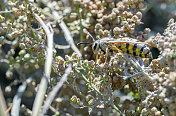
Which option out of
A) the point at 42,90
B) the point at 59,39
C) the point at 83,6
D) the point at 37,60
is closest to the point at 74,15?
the point at 83,6

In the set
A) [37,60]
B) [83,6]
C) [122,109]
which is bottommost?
[122,109]

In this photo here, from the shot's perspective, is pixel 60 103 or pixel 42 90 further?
pixel 60 103

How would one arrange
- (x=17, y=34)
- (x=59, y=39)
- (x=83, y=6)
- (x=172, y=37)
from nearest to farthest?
(x=172, y=37) → (x=17, y=34) → (x=83, y=6) → (x=59, y=39)

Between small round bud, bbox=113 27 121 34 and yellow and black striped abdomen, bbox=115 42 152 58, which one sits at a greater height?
small round bud, bbox=113 27 121 34

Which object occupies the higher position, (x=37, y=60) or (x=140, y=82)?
(x=37, y=60)

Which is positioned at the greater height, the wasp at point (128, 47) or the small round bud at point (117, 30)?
the small round bud at point (117, 30)

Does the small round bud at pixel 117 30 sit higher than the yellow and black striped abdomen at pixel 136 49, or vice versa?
the small round bud at pixel 117 30

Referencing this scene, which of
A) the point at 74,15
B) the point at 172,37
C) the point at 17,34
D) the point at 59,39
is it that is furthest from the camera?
the point at 59,39

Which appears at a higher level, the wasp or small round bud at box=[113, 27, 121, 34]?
small round bud at box=[113, 27, 121, 34]

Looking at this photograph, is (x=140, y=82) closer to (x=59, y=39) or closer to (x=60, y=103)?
(x=60, y=103)
